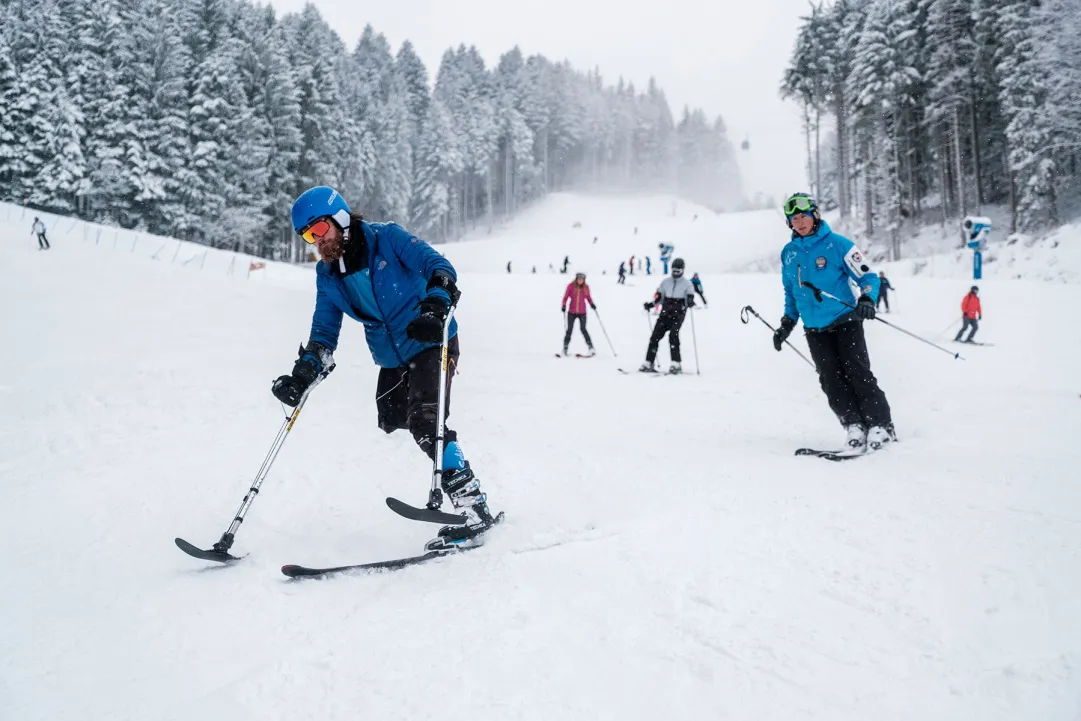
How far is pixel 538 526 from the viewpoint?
365cm

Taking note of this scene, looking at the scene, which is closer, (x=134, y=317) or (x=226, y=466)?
(x=226, y=466)

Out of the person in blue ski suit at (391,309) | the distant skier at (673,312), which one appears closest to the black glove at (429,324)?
the person in blue ski suit at (391,309)

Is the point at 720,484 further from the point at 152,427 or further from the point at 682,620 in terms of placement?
the point at 152,427

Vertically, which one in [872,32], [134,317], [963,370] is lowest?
[963,370]

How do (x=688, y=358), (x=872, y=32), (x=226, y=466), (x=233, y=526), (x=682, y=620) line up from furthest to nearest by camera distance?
(x=872, y=32), (x=688, y=358), (x=226, y=466), (x=233, y=526), (x=682, y=620)

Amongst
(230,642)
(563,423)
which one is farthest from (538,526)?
(563,423)

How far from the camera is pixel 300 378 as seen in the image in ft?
11.9

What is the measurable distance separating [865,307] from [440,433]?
381cm

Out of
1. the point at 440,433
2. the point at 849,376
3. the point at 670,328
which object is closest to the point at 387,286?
the point at 440,433

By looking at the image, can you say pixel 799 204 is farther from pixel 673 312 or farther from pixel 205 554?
pixel 673 312

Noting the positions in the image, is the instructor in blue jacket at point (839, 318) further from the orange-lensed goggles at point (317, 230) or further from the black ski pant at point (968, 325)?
the black ski pant at point (968, 325)

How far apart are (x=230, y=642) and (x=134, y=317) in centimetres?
1459

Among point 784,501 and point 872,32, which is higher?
point 872,32

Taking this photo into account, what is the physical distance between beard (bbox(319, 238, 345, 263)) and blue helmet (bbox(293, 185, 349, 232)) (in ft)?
0.32
